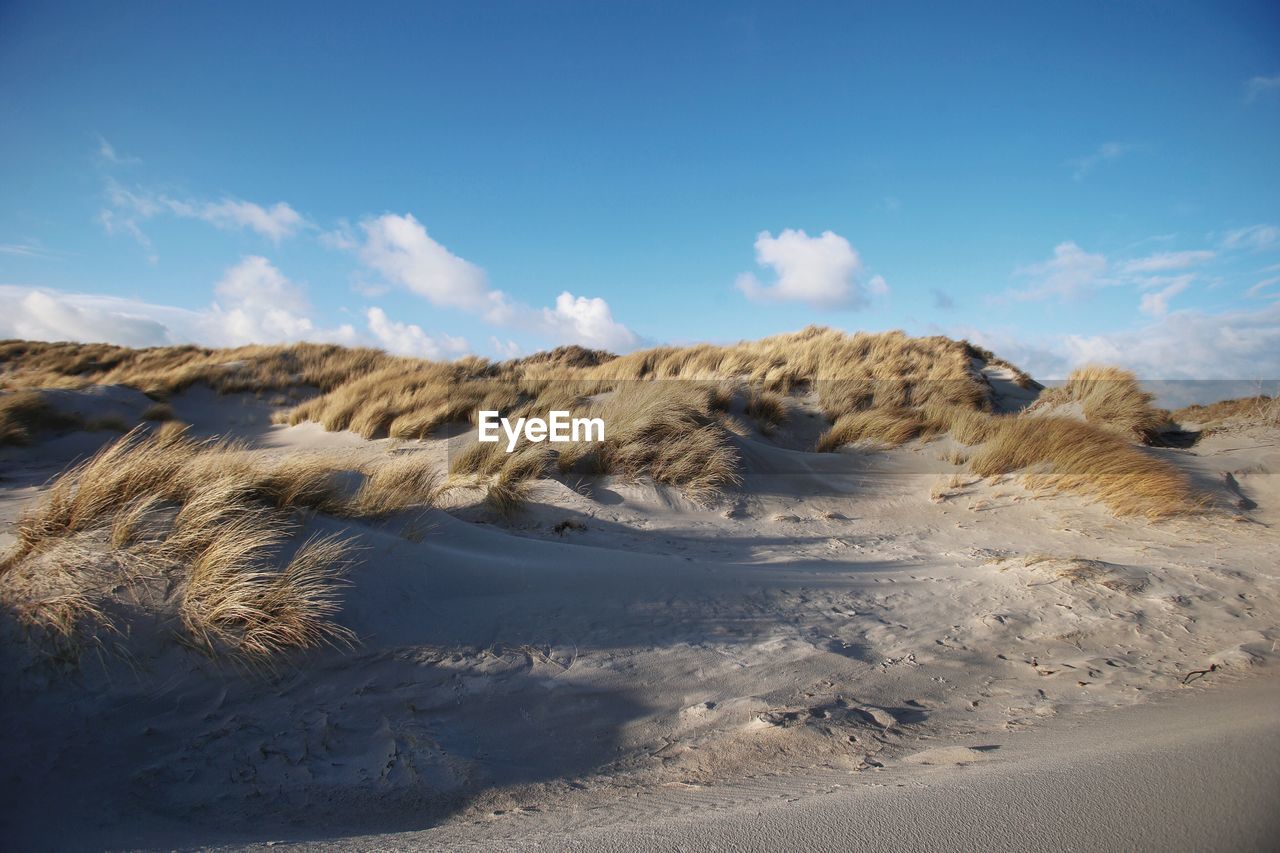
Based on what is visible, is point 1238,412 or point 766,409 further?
point 766,409

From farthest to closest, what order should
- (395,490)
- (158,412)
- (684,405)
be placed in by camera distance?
1. (158,412)
2. (684,405)
3. (395,490)

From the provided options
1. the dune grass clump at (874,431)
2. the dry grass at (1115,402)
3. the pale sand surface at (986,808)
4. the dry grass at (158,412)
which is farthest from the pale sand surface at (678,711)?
the dry grass at (158,412)

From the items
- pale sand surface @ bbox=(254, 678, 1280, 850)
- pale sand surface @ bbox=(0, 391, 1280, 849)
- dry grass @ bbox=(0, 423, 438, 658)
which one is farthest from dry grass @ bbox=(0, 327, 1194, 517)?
pale sand surface @ bbox=(254, 678, 1280, 850)

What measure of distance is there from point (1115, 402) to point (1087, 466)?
4081 millimetres

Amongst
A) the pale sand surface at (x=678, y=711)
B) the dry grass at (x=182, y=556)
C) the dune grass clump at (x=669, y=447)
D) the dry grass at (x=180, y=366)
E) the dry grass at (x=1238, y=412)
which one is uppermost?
the dry grass at (x=180, y=366)

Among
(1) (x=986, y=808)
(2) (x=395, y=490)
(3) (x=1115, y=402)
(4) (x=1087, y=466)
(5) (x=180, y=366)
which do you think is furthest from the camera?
(5) (x=180, y=366)

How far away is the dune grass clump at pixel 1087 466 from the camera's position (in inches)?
279

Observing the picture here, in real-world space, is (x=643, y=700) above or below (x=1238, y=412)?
below

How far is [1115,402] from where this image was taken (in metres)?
10.9

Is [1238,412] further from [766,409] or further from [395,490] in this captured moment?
[395,490]

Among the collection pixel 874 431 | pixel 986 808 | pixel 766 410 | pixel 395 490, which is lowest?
pixel 986 808

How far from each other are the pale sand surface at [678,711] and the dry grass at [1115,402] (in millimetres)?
5591

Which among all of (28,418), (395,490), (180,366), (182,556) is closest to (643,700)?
(182,556)

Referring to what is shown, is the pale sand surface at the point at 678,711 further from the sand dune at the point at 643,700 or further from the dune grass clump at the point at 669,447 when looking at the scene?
the dune grass clump at the point at 669,447
